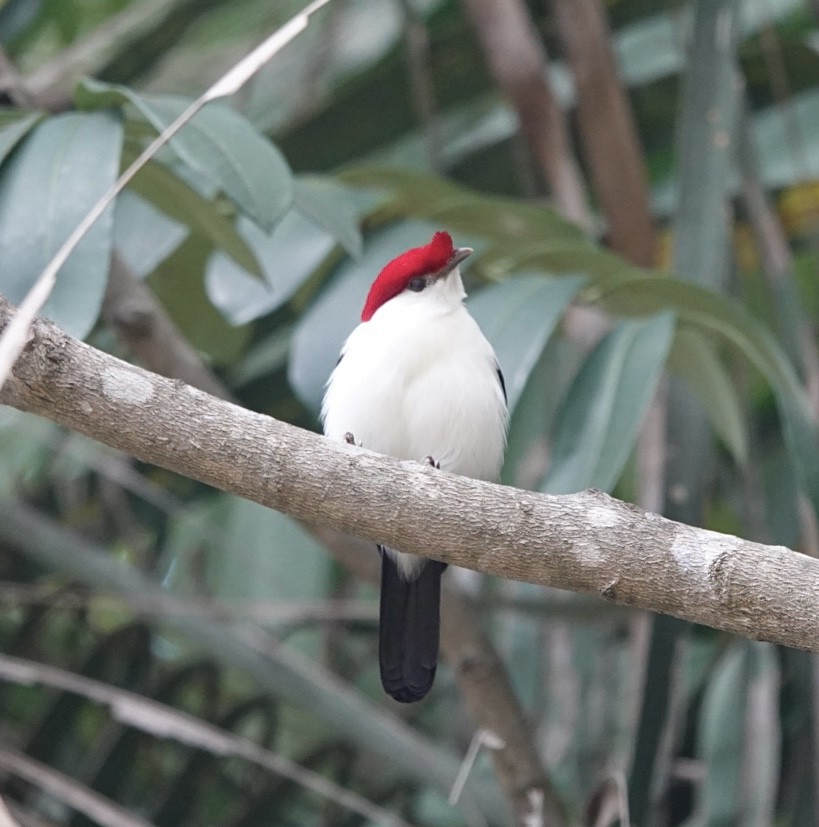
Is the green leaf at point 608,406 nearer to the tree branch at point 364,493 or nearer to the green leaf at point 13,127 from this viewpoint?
the tree branch at point 364,493

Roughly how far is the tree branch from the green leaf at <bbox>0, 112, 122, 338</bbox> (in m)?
0.25

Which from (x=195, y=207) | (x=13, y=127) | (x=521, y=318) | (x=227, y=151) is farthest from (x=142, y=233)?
(x=521, y=318)

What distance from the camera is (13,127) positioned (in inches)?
87.7

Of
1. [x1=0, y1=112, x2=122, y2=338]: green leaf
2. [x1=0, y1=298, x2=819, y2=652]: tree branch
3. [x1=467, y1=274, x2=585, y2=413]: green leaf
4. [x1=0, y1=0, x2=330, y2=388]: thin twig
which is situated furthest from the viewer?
[x1=467, y1=274, x2=585, y2=413]: green leaf

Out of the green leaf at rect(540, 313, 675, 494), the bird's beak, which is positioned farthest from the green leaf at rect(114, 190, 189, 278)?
the green leaf at rect(540, 313, 675, 494)

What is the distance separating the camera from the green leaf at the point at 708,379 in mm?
2467

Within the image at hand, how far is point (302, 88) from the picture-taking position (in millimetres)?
3869

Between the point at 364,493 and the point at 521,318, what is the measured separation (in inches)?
34.1

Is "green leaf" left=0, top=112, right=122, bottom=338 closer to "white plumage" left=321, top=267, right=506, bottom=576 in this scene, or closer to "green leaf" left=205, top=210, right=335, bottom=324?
"green leaf" left=205, top=210, right=335, bottom=324

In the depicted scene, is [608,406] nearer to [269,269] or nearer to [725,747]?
[269,269]

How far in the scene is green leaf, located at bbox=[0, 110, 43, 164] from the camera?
2.16 m

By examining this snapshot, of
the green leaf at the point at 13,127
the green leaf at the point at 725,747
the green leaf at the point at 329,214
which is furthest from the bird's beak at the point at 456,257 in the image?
the green leaf at the point at 725,747

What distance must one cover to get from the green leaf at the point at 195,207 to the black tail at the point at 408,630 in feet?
2.14

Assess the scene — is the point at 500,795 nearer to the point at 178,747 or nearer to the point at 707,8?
the point at 178,747
